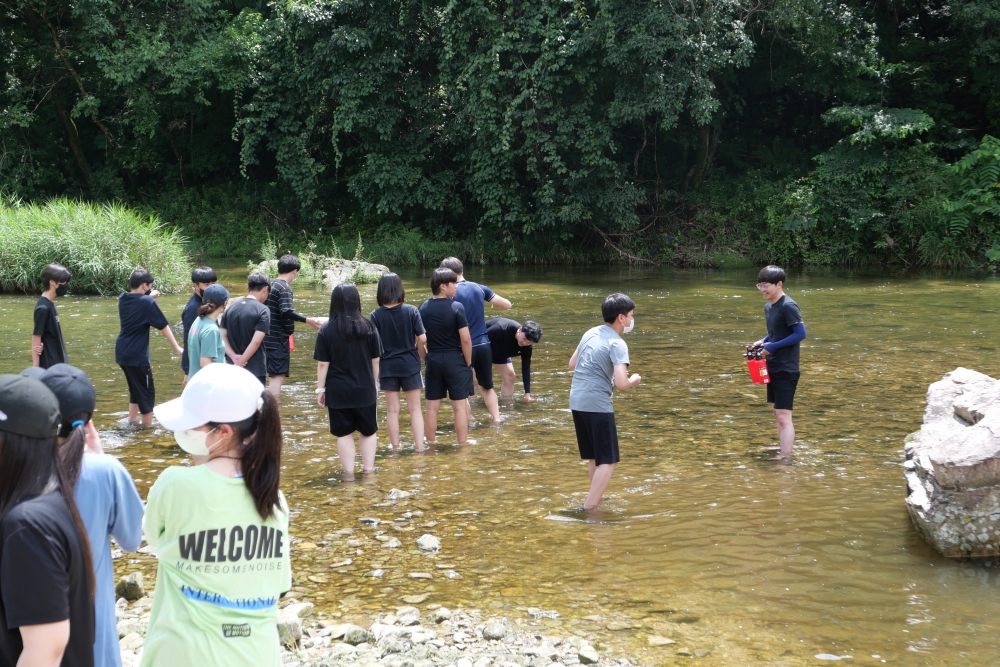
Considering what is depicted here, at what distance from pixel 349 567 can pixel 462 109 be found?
79.7 ft

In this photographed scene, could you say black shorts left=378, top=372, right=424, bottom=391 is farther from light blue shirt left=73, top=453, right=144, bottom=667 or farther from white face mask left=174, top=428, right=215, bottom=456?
white face mask left=174, top=428, right=215, bottom=456

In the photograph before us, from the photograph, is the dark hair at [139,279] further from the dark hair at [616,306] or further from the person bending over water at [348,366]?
the dark hair at [616,306]

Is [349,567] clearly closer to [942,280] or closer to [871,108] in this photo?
[942,280]

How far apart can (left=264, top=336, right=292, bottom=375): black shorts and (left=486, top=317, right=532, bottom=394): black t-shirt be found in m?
2.27

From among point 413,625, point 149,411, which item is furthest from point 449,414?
point 413,625

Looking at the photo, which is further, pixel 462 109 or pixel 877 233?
pixel 462 109

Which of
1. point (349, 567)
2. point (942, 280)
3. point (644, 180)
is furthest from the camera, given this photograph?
point (644, 180)

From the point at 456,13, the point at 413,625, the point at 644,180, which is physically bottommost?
the point at 413,625

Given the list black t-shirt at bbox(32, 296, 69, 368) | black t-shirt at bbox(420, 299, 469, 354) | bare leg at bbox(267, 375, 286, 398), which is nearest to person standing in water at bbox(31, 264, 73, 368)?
black t-shirt at bbox(32, 296, 69, 368)

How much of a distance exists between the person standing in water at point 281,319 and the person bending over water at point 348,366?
207cm

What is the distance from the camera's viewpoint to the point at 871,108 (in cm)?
2614

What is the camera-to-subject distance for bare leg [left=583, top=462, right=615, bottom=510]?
22.1 feet

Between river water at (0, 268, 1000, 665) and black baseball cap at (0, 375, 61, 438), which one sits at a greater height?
black baseball cap at (0, 375, 61, 438)

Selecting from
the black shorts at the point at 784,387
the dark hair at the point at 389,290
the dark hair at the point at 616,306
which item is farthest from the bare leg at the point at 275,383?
the black shorts at the point at 784,387
